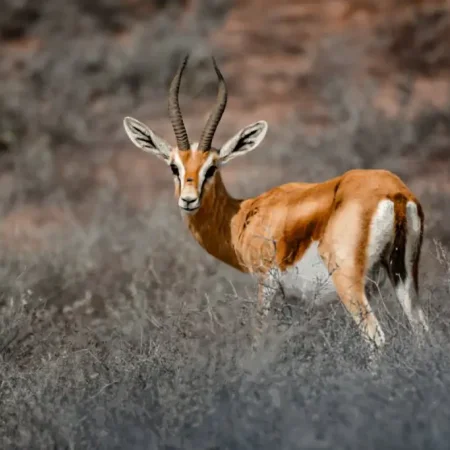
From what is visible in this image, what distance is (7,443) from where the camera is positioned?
19.6 ft

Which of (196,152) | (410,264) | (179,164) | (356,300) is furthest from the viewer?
(196,152)

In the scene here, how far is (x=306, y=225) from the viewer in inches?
301

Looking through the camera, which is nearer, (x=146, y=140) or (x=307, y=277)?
(x=307, y=277)

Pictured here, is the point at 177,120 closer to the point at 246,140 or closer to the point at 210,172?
the point at 210,172

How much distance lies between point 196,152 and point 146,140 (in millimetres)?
843

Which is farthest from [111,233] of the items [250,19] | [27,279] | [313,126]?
[250,19]

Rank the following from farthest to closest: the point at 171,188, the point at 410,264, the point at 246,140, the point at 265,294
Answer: the point at 171,188, the point at 246,140, the point at 265,294, the point at 410,264

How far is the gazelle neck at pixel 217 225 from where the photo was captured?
8.30 m

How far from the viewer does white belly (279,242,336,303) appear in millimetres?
7430

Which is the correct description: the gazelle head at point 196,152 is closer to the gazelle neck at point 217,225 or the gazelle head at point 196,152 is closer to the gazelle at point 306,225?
the gazelle at point 306,225

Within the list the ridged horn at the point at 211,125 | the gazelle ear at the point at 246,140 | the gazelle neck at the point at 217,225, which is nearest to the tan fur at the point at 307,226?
the gazelle neck at the point at 217,225

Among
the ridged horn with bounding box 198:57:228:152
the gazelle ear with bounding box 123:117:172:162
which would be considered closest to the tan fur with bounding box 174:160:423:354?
the ridged horn with bounding box 198:57:228:152

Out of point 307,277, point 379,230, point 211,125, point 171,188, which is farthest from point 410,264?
point 171,188

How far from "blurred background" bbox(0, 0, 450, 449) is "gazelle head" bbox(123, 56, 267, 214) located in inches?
30.0
